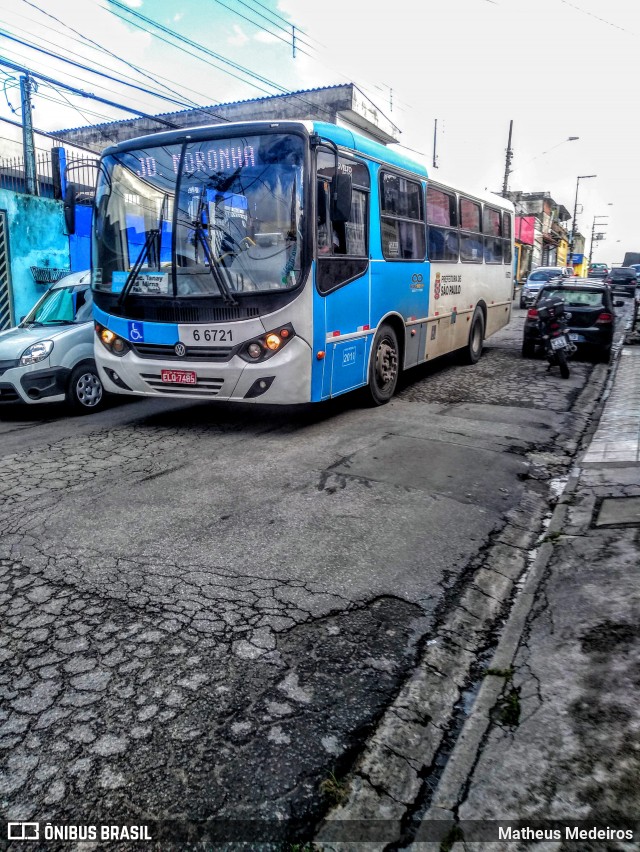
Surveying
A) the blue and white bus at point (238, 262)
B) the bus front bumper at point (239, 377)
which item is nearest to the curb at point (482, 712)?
the bus front bumper at point (239, 377)

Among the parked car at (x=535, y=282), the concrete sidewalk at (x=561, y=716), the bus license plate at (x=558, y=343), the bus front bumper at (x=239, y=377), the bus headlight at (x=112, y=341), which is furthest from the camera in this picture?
the parked car at (x=535, y=282)

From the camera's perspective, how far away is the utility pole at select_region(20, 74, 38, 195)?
43.1ft

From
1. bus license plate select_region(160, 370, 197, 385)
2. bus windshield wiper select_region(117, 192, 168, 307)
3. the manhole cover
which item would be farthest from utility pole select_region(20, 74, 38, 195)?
the manhole cover

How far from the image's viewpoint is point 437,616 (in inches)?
145

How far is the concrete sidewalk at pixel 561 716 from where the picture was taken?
7.22 feet

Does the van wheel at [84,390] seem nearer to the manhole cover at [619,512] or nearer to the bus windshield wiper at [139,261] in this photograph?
the bus windshield wiper at [139,261]

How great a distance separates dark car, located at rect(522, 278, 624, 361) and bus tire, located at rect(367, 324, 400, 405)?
564cm

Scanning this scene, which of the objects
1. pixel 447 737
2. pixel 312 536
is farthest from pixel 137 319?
pixel 447 737

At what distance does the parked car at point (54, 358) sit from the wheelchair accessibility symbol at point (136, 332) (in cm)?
171

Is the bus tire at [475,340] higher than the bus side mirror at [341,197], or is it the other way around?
the bus side mirror at [341,197]

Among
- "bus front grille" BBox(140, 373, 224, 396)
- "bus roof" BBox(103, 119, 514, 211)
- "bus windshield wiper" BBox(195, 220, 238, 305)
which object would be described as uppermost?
"bus roof" BBox(103, 119, 514, 211)

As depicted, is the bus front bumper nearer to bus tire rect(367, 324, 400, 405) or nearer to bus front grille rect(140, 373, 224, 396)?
bus front grille rect(140, 373, 224, 396)

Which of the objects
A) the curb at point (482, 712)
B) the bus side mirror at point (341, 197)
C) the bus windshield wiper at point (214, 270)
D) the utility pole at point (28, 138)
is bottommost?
the curb at point (482, 712)

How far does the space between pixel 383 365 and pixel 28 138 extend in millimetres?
10026
